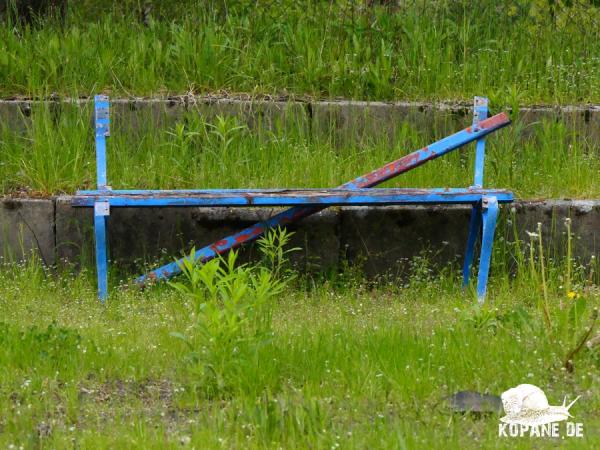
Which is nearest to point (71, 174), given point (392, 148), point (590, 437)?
point (392, 148)

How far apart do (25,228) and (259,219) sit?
1.34 metres

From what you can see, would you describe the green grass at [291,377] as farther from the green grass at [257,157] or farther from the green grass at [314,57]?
the green grass at [314,57]

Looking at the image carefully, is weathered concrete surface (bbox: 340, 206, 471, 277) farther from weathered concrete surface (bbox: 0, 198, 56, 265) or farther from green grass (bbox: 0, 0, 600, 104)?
weathered concrete surface (bbox: 0, 198, 56, 265)

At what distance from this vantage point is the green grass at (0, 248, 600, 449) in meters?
3.48

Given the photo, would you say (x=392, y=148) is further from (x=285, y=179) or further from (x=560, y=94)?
(x=560, y=94)

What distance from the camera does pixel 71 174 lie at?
6.22 meters

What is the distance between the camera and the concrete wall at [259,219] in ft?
19.2

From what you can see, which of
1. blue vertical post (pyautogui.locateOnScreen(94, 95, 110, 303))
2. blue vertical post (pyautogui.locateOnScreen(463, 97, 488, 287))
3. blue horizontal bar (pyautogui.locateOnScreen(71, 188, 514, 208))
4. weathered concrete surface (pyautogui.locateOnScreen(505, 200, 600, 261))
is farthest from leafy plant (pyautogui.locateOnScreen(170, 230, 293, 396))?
weathered concrete surface (pyautogui.locateOnScreen(505, 200, 600, 261))

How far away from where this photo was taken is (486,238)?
5.49 metres

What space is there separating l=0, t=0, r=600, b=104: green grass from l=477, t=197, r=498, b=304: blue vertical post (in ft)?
3.87

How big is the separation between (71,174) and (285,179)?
1302 millimetres

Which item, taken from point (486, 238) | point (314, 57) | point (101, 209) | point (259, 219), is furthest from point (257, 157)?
point (486, 238)

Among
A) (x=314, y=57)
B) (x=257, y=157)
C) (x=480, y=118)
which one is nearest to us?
(x=480, y=118)

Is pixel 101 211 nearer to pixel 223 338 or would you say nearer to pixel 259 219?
pixel 259 219
